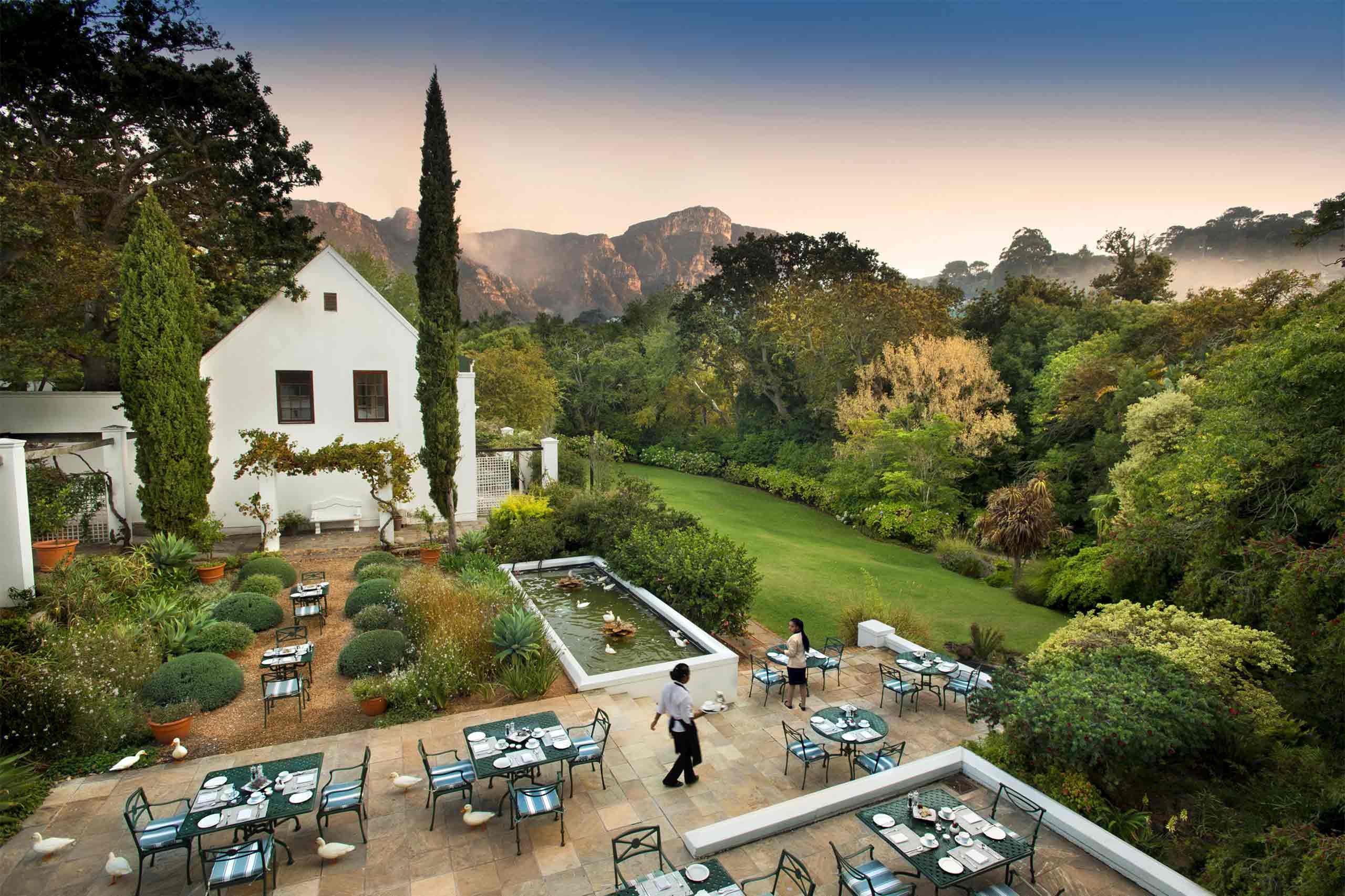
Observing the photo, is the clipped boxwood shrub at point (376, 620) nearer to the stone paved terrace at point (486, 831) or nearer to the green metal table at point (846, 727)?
the stone paved terrace at point (486, 831)

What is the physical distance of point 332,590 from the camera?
1282 centimetres

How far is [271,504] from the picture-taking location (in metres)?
16.0

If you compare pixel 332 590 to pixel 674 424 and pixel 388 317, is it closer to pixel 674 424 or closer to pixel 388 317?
pixel 388 317

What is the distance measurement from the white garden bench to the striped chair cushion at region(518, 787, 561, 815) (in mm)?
13868

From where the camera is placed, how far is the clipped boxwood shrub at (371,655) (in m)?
9.19

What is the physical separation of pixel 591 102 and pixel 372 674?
76.4 feet

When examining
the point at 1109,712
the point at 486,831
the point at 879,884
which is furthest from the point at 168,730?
the point at 1109,712

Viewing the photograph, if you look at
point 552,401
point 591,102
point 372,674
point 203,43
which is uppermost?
point 591,102

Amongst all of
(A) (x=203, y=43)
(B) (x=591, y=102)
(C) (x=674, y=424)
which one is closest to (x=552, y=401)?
(C) (x=674, y=424)

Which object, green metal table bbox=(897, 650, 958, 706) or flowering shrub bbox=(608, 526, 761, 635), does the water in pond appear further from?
green metal table bbox=(897, 650, 958, 706)

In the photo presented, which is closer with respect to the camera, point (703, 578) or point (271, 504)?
point (703, 578)

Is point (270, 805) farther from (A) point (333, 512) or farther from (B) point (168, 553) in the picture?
(A) point (333, 512)

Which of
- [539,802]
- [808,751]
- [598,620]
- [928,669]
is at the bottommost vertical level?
[598,620]

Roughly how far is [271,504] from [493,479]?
5946 millimetres
